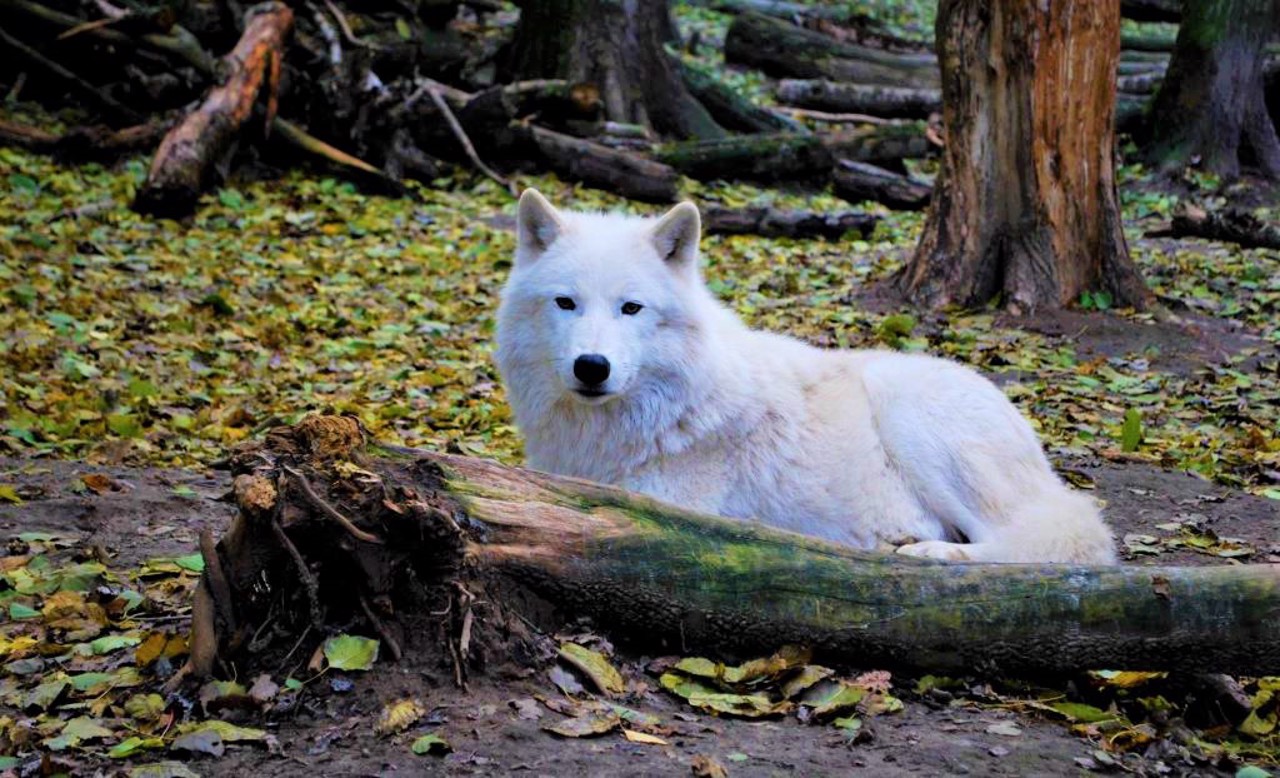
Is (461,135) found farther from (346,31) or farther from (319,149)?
(346,31)

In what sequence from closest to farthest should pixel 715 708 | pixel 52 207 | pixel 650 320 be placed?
pixel 715 708, pixel 650 320, pixel 52 207

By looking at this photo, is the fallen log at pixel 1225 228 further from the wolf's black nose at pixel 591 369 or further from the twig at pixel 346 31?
the wolf's black nose at pixel 591 369

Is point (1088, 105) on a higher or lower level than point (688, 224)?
higher

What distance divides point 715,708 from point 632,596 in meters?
0.44

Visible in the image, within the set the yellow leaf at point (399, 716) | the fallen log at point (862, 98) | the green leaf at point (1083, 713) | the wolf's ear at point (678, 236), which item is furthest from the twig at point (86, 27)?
the green leaf at point (1083, 713)

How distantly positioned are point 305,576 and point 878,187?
11110 millimetres

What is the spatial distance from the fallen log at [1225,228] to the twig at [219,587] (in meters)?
10.4

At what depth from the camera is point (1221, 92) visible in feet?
48.1

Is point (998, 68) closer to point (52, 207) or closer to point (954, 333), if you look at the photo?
point (954, 333)

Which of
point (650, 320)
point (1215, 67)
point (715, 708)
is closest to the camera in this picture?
point (715, 708)

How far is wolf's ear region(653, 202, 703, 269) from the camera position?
194 inches

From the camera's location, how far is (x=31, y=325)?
8039 mm

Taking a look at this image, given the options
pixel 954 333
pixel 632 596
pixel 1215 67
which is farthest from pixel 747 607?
pixel 1215 67

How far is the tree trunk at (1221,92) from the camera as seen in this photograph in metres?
14.4
